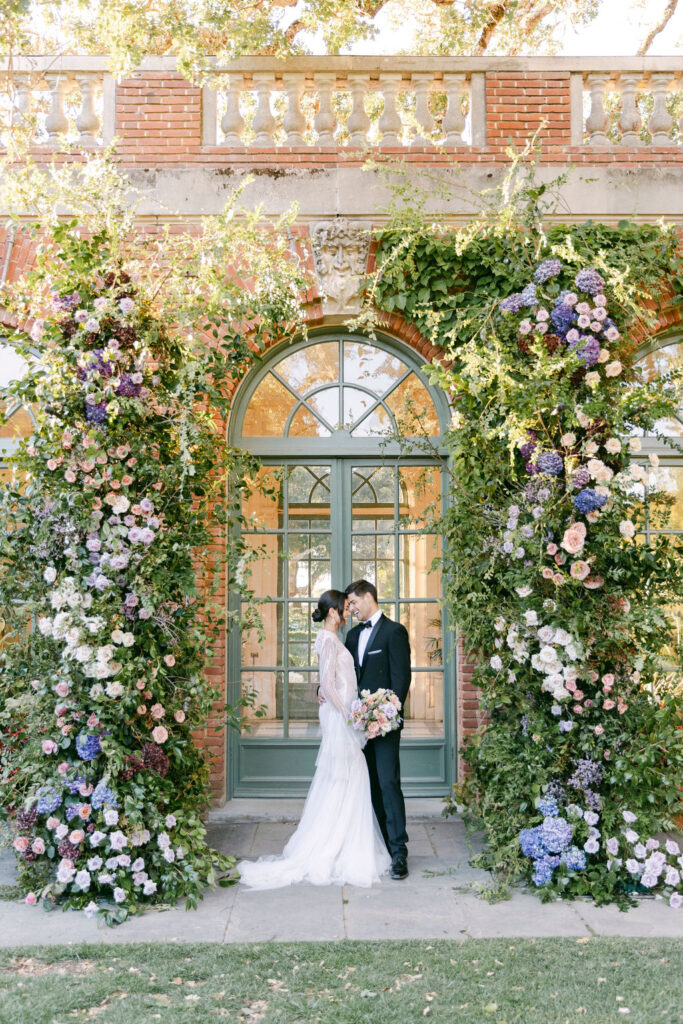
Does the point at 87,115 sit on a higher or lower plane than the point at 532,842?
higher

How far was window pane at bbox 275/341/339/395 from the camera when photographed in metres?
6.95

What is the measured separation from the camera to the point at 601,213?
21.9 ft

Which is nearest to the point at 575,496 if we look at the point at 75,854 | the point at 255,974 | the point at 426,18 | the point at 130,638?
the point at 130,638

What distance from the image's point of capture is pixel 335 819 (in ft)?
17.5

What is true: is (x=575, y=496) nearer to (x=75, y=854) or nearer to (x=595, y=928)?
(x=595, y=928)

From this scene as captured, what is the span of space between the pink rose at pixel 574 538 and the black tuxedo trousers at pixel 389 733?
1.13m

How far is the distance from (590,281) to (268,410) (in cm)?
271

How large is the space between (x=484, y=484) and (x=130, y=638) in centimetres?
241

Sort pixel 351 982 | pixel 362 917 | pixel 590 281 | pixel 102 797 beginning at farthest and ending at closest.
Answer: pixel 590 281
pixel 102 797
pixel 362 917
pixel 351 982

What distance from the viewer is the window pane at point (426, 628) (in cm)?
681

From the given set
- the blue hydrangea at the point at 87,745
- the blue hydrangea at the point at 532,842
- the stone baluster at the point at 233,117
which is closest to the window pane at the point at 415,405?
the stone baluster at the point at 233,117

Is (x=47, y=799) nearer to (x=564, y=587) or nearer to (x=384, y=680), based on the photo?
(x=384, y=680)

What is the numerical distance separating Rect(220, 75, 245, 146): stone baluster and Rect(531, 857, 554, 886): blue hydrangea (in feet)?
18.1

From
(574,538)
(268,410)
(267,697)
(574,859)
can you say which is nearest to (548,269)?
(574,538)
